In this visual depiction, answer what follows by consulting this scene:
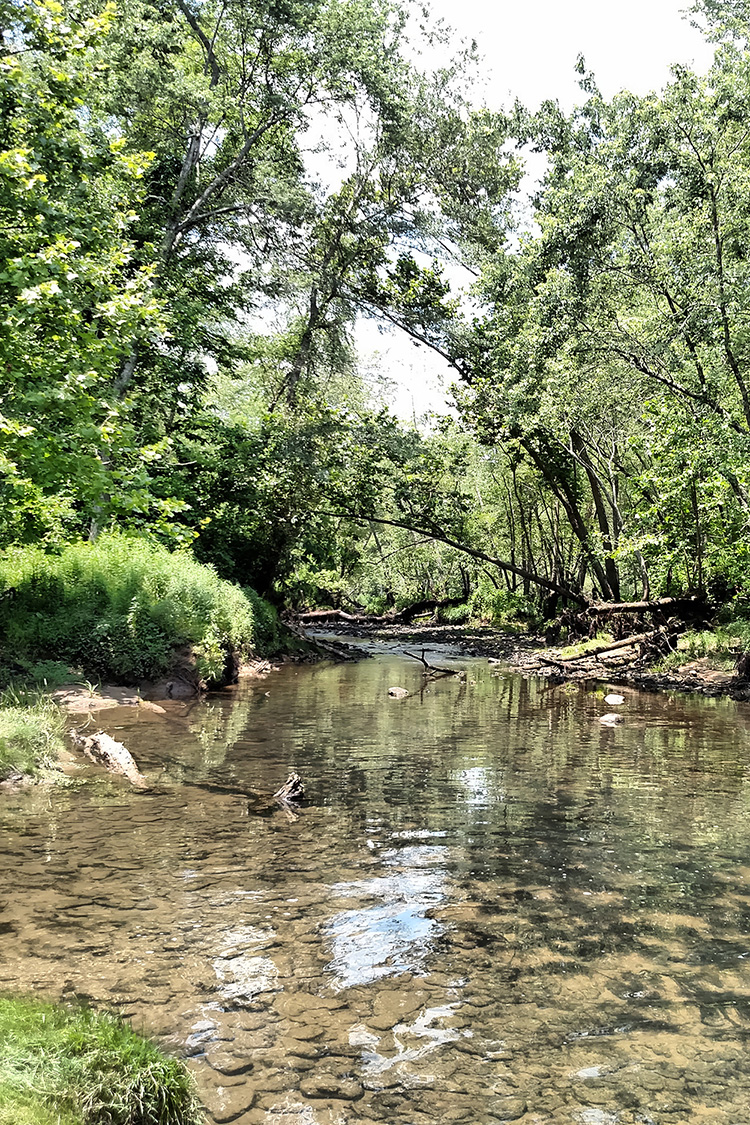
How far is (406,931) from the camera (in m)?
5.34

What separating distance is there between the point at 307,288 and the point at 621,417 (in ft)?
42.0

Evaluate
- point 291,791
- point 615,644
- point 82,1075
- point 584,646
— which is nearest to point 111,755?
point 291,791

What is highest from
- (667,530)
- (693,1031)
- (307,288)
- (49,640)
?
(307,288)

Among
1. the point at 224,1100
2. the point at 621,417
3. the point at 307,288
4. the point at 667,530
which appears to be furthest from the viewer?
the point at 307,288

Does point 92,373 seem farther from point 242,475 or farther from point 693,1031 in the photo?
point 242,475

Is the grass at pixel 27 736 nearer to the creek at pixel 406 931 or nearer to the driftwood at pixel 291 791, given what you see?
the creek at pixel 406 931

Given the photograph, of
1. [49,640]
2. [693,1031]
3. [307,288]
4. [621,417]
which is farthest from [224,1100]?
[307,288]

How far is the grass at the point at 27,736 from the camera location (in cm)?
832

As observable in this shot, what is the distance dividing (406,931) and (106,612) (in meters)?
11.4

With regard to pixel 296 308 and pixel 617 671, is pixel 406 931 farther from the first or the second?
pixel 296 308

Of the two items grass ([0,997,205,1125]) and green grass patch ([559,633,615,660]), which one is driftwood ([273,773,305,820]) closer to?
grass ([0,997,205,1125])

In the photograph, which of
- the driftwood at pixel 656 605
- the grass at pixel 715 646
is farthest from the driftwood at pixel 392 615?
the grass at pixel 715 646

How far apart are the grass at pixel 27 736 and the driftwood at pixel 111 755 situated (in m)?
0.33

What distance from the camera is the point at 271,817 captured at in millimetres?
7855
